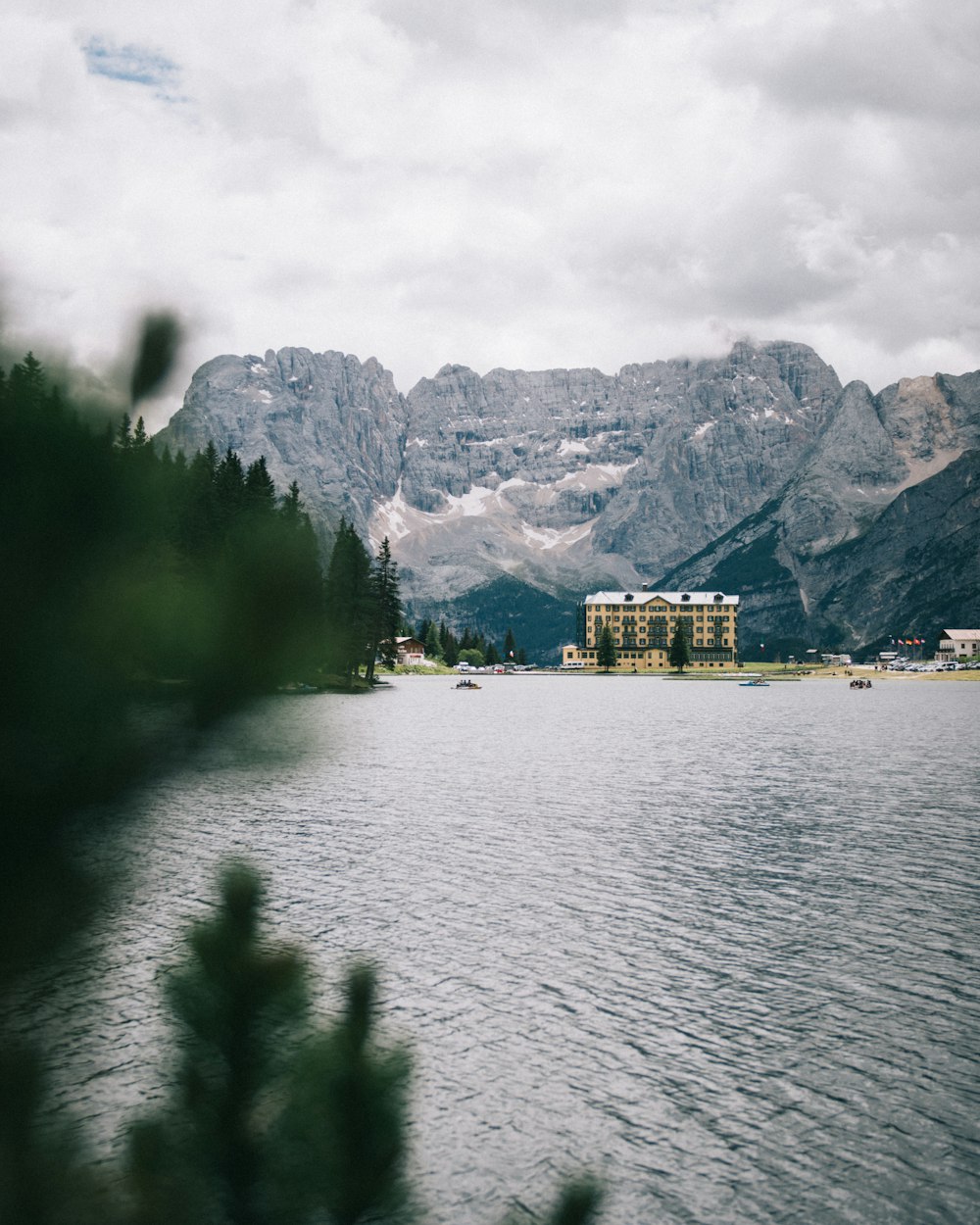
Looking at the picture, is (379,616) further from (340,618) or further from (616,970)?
(616,970)

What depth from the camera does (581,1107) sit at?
18.2 metres

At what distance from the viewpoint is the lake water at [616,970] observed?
15.1 m

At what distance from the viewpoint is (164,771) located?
4.28 meters

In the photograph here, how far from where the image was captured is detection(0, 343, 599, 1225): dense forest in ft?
12.3

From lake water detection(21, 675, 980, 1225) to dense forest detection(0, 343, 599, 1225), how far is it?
0.28 meters

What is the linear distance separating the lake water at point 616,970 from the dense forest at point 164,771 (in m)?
0.28

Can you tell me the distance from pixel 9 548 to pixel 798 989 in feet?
81.4

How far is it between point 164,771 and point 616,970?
23716 mm

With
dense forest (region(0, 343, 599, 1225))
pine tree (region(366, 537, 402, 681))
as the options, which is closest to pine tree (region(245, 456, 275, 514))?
dense forest (region(0, 343, 599, 1225))

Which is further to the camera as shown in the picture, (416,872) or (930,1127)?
(416,872)

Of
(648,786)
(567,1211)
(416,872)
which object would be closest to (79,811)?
(567,1211)

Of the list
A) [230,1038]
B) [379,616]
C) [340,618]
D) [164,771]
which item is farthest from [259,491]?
[379,616]

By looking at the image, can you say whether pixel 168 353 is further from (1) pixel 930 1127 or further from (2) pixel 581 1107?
(1) pixel 930 1127

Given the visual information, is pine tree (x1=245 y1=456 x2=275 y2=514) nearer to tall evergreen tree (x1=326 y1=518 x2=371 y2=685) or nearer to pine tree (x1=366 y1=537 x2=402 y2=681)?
tall evergreen tree (x1=326 y1=518 x2=371 y2=685)
